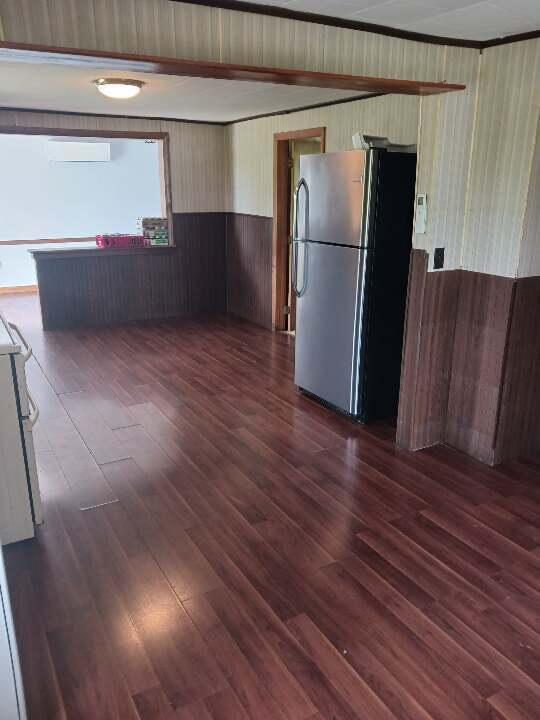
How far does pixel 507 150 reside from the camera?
301 cm

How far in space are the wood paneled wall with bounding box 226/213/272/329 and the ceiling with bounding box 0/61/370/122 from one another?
119 cm

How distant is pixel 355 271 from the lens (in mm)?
3682

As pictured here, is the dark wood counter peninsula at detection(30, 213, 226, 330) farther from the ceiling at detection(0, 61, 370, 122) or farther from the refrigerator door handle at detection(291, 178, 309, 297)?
the refrigerator door handle at detection(291, 178, 309, 297)

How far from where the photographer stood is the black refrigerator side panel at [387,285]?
354 centimetres

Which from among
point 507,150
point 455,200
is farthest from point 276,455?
point 507,150

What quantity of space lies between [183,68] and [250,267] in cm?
456

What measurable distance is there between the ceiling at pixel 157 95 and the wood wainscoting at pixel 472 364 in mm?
1874

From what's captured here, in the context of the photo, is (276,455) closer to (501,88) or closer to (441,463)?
(441,463)

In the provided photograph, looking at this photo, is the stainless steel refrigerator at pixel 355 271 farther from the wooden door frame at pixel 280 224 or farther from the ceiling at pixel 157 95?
the wooden door frame at pixel 280 224

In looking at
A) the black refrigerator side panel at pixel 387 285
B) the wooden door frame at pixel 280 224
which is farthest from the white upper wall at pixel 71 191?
the black refrigerator side panel at pixel 387 285

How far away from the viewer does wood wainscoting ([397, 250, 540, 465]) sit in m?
3.20

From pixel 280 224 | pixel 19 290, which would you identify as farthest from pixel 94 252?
pixel 19 290

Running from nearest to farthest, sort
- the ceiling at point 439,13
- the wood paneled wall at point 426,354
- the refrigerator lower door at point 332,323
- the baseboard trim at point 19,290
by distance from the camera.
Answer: the ceiling at point 439,13 → the wood paneled wall at point 426,354 → the refrigerator lower door at point 332,323 → the baseboard trim at point 19,290

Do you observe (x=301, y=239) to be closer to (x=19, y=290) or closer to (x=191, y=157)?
(x=191, y=157)
